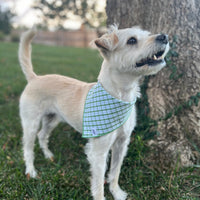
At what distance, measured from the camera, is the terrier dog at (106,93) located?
2.34 m

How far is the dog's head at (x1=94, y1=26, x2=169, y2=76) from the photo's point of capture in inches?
88.1

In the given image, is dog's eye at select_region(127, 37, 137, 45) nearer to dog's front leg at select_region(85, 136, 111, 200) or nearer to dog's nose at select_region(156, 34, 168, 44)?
dog's nose at select_region(156, 34, 168, 44)

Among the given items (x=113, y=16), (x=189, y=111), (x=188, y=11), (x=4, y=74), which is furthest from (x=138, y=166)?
(x=4, y=74)

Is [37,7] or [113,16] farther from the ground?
[113,16]

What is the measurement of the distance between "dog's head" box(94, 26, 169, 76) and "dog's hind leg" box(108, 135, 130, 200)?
96 centimetres

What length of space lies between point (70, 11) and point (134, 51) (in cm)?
4243

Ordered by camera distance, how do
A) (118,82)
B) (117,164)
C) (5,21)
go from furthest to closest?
(5,21)
(117,164)
(118,82)

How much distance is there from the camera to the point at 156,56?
238 centimetres

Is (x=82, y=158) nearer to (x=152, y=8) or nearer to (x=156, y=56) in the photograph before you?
(x=156, y=56)

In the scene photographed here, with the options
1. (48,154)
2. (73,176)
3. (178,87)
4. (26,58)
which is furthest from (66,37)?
(73,176)

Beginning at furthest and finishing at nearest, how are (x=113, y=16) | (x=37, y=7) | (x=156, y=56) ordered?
(x=37, y=7) < (x=113, y=16) < (x=156, y=56)

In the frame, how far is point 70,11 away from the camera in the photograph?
40.8 metres

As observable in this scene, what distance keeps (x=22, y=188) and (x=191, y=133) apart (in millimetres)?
2448

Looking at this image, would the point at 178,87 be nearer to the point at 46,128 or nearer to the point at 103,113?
the point at 103,113
